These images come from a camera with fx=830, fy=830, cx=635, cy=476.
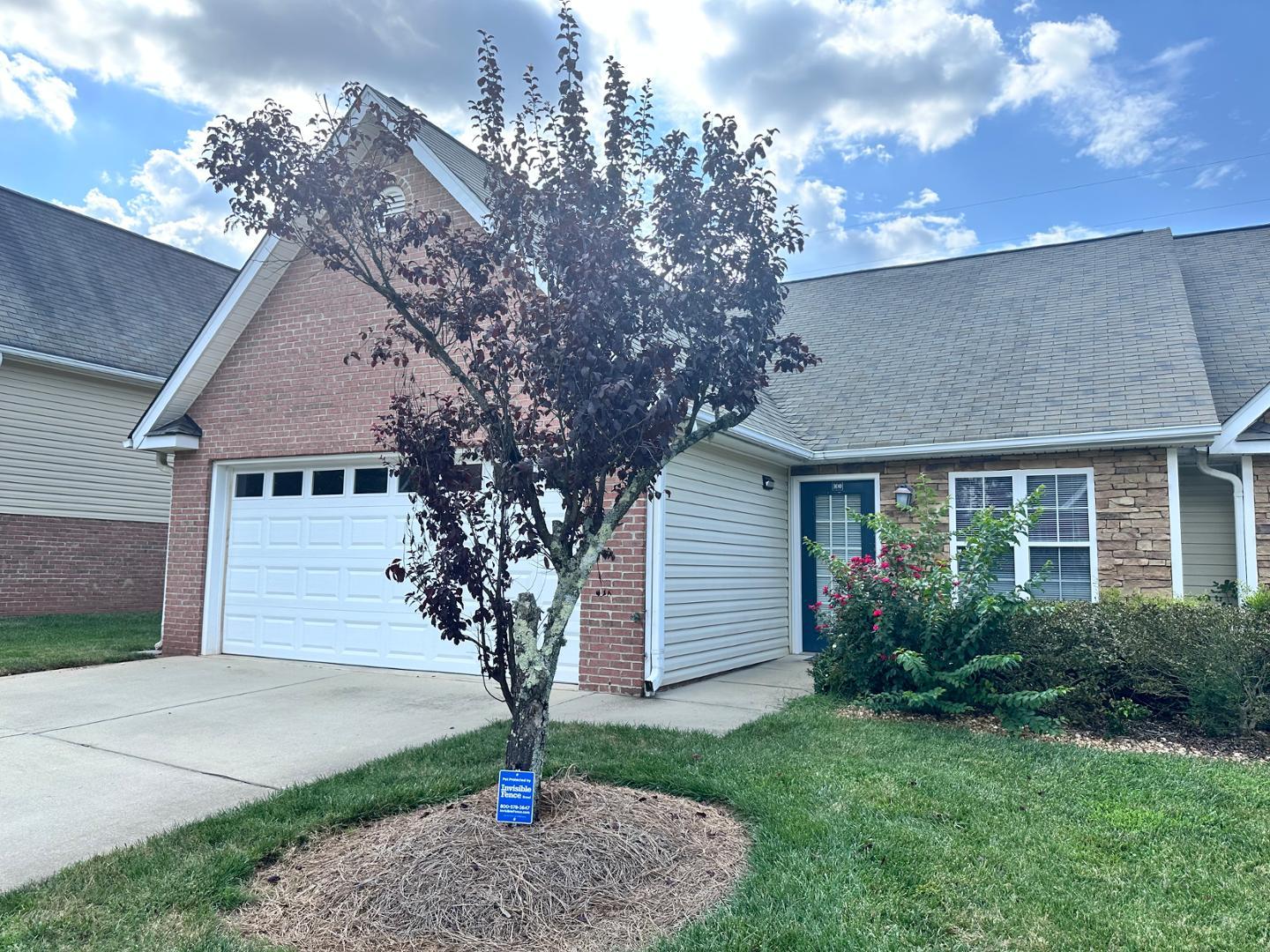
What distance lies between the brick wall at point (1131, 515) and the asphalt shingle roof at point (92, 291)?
15.3 metres

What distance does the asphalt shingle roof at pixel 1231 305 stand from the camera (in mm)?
9836

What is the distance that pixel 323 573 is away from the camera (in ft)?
33.4

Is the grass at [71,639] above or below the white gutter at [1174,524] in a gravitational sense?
below

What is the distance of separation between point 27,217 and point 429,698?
49.1 feet

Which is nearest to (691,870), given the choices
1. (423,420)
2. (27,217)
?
(423,420)

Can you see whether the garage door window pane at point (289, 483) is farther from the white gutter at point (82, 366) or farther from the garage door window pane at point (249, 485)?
the white gutter at point (82, 366)

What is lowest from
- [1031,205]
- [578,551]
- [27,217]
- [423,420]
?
[578,551]

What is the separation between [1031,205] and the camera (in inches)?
882

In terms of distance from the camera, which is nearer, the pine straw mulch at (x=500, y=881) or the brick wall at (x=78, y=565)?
the pine straw mulch at (x=500, y=881)

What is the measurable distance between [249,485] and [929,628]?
8.69 meters

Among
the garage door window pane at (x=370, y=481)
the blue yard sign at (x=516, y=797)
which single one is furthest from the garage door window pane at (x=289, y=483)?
the blue yard sign at (x=516, y=797)

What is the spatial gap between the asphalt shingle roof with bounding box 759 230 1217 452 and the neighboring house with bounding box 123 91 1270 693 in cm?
5

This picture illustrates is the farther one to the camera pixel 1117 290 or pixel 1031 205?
pixel 1031 205

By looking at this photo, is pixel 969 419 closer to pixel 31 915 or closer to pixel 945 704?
pixel 945 704
